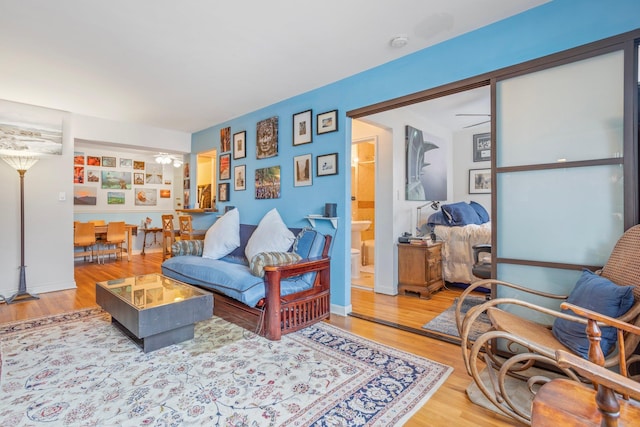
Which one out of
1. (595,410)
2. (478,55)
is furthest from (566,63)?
(595,410)

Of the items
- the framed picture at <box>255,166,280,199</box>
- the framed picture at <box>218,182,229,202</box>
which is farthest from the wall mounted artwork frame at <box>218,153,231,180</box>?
the framed picture at <box>255,166,280,199</box>

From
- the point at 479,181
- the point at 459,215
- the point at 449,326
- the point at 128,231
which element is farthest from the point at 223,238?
the point at 479,181

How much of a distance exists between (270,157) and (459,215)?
9.03 ft

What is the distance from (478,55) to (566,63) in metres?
0.58

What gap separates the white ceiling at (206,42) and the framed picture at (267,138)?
350 millimetres

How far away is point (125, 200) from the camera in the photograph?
7496 mm

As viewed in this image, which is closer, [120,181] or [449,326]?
[449,326]

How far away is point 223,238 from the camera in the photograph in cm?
389

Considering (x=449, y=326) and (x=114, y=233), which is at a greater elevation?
(x=114, y=233)

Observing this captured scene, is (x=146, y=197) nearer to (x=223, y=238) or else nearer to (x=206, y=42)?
(x=223, y=238)

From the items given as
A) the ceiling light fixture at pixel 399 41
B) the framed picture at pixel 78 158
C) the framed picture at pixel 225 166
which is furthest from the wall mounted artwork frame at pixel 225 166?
the framed picture at pixel 78 158

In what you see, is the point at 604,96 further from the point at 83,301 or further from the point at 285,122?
the point at 83,301

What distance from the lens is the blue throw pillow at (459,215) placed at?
439 centimetres

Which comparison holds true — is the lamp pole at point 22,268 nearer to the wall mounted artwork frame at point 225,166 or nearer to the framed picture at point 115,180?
the wall mounted artwork frame at point 225,166
